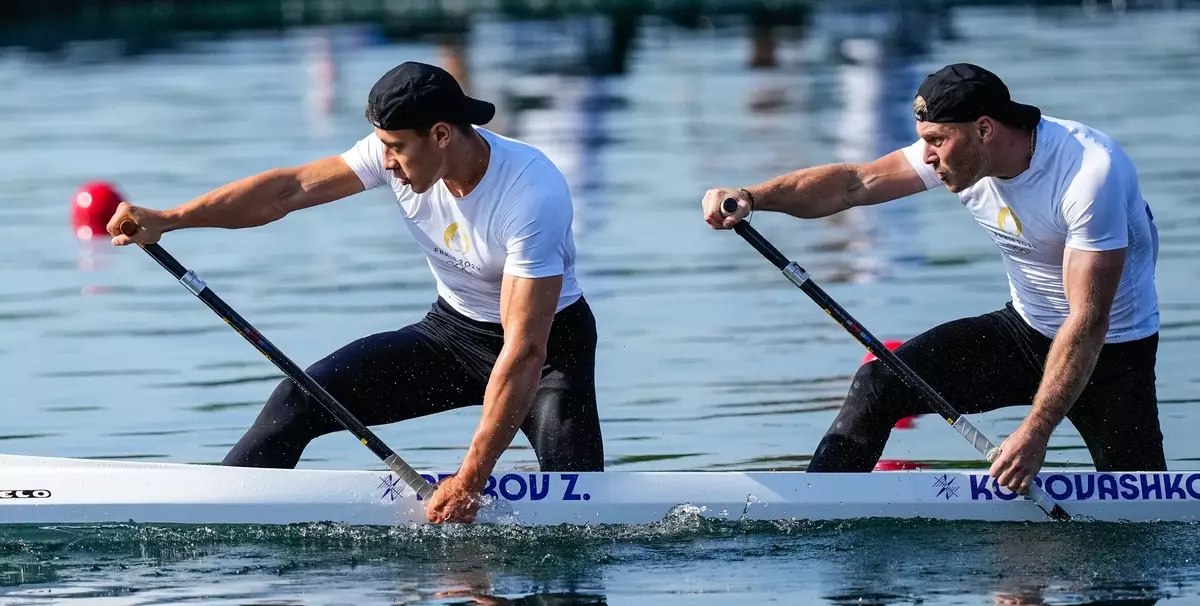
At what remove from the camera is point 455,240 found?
8273mm

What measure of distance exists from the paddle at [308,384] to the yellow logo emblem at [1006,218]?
2426 mm

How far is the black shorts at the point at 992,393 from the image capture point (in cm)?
845

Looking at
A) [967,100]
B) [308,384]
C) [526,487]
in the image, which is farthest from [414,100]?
[967,100]

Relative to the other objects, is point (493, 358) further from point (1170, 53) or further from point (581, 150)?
point (1170, 53)

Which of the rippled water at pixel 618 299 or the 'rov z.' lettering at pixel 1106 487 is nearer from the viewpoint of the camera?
the rippled water at pixel 618 299

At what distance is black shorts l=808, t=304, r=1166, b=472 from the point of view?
27.7 ft

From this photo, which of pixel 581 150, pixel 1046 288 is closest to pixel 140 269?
pixel 581 150

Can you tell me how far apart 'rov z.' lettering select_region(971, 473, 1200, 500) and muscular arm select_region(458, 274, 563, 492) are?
6.09ft

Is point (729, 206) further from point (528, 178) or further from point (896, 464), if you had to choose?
point (896, 464)

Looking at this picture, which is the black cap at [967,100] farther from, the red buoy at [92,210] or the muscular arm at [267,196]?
the red buoy at [92,210]

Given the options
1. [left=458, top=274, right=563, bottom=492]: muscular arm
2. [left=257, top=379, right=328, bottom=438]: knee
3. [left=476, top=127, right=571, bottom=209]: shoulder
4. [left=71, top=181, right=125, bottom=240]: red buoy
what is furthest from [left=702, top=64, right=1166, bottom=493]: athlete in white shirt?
[left=71, top=181, right=125, bottom=240]: red buoy

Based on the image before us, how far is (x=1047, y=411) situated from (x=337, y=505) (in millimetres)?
2736

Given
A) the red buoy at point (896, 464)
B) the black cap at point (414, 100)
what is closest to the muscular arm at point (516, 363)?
the black cap at point (414, 100)

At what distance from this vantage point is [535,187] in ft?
26.3
